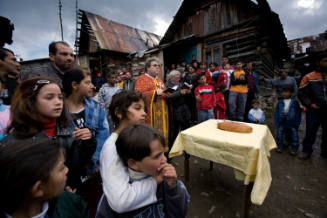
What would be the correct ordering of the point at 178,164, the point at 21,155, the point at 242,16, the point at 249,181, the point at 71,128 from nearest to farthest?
the point at 21,155 < the point at 71,128 < the point at 249,181 < the point at 178,164 < the point at 242,16

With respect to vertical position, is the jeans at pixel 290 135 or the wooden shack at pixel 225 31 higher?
the wooden shack at pixel 225 31

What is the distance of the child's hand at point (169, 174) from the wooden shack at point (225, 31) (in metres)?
7.43

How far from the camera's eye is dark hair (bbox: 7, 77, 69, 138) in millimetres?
1078

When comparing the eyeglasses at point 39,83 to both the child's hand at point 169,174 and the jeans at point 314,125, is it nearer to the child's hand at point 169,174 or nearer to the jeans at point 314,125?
the child's hand at point 169,174

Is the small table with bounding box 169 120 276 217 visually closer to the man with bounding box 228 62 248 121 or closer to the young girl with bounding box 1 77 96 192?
the young girl with bounding box 1 77 96 192

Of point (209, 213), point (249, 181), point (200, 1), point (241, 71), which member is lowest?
point (209, 213)

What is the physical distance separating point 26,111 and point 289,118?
465 centimetres

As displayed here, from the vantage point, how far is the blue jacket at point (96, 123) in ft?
5.42

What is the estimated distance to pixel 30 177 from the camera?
2.05 feet

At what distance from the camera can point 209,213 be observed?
75.4 inches

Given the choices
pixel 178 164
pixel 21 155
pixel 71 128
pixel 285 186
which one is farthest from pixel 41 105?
pixel 285 186

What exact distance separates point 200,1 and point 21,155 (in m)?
10.7

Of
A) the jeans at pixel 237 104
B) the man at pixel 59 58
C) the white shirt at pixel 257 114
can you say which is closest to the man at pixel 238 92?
the jeans at pixel 237 104

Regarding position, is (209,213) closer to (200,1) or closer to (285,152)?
(285,152)
